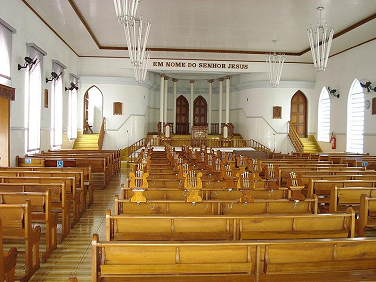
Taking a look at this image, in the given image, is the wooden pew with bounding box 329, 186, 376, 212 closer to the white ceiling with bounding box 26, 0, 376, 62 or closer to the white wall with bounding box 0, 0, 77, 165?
the white ceiling with bounding box 26, 0, 376, 62

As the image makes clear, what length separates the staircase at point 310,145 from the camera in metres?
21.4

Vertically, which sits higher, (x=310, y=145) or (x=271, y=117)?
(x=271, y=117)

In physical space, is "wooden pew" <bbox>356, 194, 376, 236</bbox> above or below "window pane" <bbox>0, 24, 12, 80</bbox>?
below

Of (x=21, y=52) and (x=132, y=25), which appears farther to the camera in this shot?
(x=21, y=52)

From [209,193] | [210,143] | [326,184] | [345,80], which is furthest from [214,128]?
[209,193]

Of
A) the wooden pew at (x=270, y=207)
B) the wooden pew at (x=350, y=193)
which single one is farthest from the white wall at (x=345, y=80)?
the wooden pew at (x=270, y=207)

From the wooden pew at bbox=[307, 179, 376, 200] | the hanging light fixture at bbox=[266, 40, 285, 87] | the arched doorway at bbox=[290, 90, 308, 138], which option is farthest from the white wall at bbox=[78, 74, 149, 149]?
the wooden pew at bbox=[307, 179, 376, 200]

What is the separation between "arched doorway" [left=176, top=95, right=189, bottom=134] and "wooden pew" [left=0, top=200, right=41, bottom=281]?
2279cm

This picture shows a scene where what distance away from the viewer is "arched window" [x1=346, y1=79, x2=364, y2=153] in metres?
17.4

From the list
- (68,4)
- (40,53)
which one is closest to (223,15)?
(68,4)

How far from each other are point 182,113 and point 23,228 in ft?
75.9

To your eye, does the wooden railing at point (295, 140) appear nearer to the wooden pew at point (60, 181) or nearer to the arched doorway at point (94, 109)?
the arched doorway at point (94, 109)

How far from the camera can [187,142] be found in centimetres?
2297

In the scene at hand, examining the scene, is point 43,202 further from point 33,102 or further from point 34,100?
point 34,100
